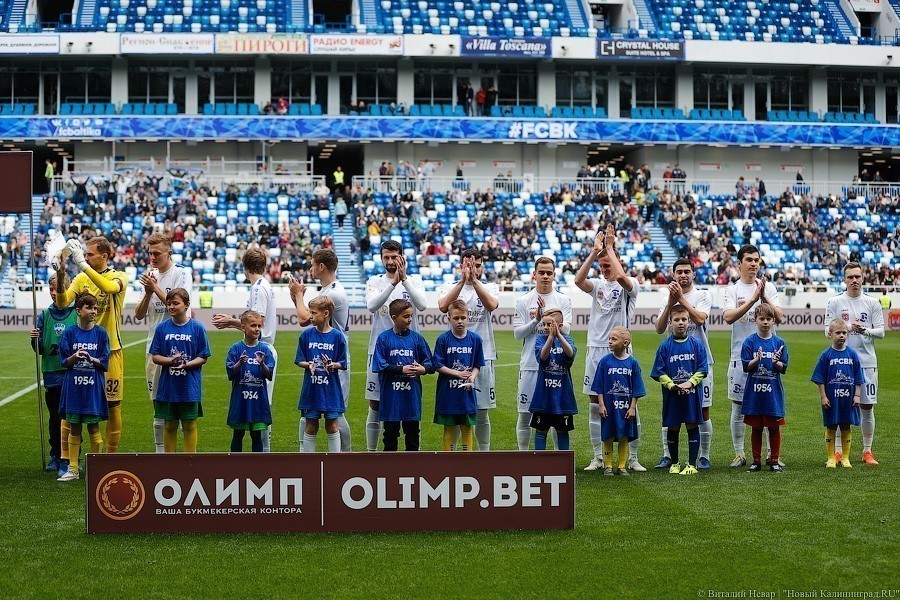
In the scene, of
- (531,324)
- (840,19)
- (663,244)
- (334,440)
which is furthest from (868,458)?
(840,19)

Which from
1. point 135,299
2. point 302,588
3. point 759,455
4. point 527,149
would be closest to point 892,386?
point 759,455

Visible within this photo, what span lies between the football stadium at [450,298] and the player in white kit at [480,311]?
37 millimetres

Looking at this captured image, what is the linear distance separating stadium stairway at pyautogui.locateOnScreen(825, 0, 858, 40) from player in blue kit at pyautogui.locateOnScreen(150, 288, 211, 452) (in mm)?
46861

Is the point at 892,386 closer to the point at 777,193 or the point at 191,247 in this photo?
the point at 191,247

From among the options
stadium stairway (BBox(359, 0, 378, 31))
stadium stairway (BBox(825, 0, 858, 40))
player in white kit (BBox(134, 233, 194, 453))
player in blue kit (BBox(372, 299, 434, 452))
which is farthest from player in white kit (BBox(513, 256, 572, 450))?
stadium stairway (BBox(825, 0, 858, 40))

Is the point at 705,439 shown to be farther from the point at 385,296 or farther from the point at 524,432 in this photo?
the point at 385,296

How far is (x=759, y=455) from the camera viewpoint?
10.4m

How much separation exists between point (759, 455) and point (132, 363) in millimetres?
15216

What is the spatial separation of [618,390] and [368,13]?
40.7 metres

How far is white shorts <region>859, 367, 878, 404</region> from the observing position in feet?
35.7

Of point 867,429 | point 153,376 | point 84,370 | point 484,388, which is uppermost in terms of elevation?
point 84,370

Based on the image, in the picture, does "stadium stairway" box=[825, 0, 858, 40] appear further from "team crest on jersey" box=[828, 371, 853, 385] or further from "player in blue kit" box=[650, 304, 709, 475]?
"player in blue kit" box=[650, 304, 709, 475]

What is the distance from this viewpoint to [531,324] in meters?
10.2

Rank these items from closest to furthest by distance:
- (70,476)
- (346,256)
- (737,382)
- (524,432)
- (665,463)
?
(70,476), (524,432), (665,463), (737,382), (346,256)
